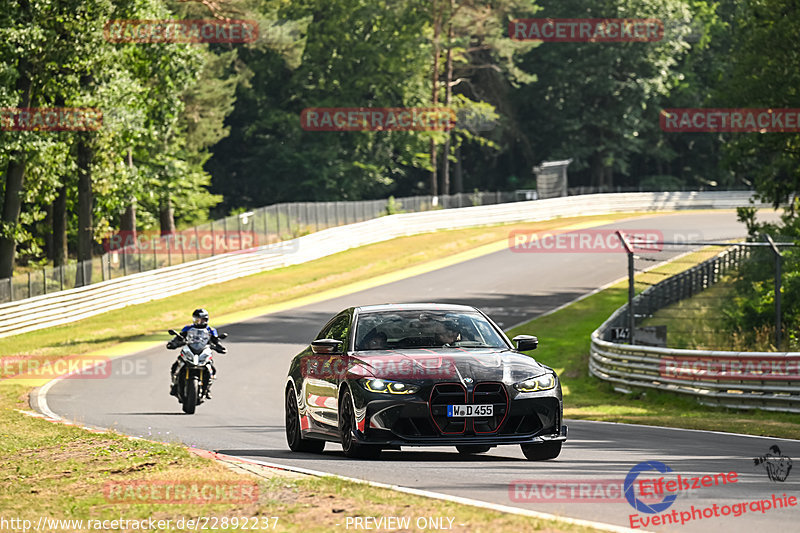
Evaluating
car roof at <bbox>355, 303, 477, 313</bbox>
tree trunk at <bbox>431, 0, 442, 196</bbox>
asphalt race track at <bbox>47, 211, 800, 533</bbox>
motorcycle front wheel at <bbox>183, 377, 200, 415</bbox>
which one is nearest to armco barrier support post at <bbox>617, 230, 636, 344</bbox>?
asphalt race track at <bbox>47, 211, 800, 533</bbox>

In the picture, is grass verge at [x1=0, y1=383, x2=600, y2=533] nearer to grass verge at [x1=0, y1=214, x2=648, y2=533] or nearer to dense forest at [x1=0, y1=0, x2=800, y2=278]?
grass verge at [x1=0, y1=214, x2=648, y2=533]

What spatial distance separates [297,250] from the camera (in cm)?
5088

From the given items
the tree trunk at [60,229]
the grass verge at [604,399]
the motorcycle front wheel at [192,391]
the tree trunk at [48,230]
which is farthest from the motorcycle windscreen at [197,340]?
the tree trunk at [48,230]

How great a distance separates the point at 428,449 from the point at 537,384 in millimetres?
2487

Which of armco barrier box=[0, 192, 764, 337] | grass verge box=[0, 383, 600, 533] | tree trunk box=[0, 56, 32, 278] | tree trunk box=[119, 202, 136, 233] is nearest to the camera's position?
grass verge box=[0, 383, 600, 533]

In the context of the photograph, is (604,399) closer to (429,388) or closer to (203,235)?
(429,388)

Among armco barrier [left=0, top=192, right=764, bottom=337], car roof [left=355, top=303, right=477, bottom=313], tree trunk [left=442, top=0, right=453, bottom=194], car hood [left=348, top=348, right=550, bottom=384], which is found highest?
tree trunk [left=442, top=0, right=453, bottom=194]

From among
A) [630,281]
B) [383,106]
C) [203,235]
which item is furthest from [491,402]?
[383,106]

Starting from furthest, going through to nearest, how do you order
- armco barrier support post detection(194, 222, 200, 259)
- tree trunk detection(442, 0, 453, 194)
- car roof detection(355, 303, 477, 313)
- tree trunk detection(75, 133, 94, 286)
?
tree trunk detection(442, 0, 453, 194) < armco barrier support post detection(194, 222, 200, 259) < tree trunk detection(75, 133, 94, 286) < car roof detection(355, 303, 477, 313)

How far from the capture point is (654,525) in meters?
8.06

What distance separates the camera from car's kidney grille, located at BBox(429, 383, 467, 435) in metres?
11.0

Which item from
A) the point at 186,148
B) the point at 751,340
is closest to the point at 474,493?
the point at 751,340

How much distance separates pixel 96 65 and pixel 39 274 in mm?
7092

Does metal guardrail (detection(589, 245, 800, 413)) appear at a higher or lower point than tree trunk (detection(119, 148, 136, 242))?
lower
